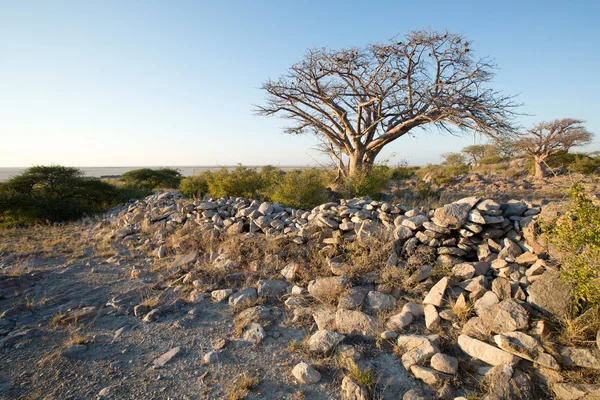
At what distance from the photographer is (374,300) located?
3809mm

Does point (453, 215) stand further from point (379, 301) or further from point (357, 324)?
point (357, 324)

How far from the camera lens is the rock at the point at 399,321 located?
11.1ft

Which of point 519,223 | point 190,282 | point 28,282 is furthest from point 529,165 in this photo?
point 28,282

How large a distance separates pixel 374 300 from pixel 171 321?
2442 mm

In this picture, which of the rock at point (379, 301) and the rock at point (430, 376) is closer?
the rock at point (430, 376)

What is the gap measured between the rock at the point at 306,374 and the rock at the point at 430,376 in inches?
33.8

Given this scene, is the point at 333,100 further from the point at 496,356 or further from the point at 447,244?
the point at 496,356

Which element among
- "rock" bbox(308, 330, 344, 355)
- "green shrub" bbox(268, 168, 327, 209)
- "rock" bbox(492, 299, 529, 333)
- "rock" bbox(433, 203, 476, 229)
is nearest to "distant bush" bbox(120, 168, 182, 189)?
"green shrub" bbox(268, 168, 327, 209)

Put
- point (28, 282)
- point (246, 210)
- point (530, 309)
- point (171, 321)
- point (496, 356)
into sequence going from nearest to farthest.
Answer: point (496, 356) < point (530, 309) < point (171, 321) < point (28, 282) < point (246, 210)

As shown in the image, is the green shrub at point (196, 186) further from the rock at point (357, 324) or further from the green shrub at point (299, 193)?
the rock at point (357, 324)

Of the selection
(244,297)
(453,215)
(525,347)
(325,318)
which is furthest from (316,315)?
(453,215)

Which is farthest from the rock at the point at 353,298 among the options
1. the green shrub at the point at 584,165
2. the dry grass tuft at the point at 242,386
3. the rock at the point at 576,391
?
the green shrub at the point at 584,165

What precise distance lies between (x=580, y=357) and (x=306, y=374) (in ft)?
7.46

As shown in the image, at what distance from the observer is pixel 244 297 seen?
13.5 feet
